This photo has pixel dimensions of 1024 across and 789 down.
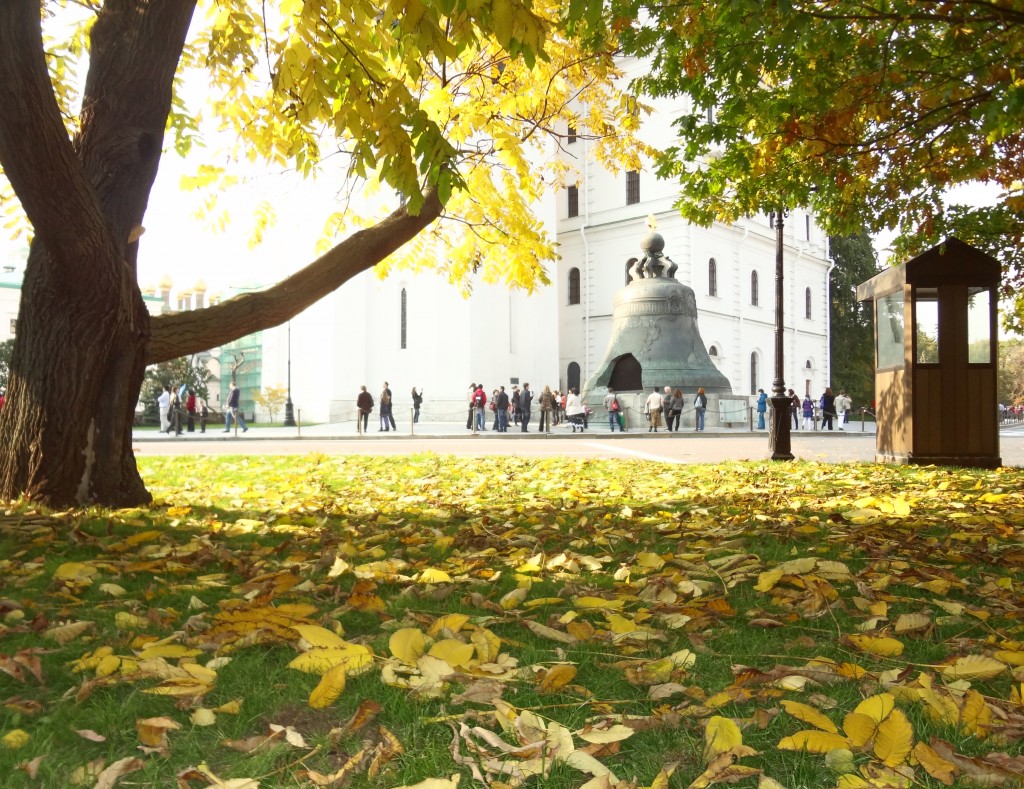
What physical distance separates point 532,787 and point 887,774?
0.81 m

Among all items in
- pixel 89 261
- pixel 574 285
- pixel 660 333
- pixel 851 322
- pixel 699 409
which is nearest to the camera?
pixel 89 261

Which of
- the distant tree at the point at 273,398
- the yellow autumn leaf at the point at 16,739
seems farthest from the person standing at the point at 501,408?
the yellow autumn leaf at the point at 16,739

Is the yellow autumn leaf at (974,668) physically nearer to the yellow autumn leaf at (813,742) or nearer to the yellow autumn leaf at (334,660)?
the yellow autumn leaf at (813,742)

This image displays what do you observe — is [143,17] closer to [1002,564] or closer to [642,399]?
[1002,564]

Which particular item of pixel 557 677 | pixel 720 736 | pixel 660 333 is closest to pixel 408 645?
pixel 557 677

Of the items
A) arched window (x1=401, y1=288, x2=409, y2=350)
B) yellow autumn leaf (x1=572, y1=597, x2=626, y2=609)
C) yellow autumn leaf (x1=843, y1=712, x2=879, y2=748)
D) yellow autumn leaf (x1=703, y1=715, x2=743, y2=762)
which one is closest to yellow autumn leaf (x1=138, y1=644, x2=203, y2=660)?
yellow autumn leaf (x1=572, y1=597, x2=626, y2=609)

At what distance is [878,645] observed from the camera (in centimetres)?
280

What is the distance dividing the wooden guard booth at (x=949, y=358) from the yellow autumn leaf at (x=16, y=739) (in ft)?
35.9

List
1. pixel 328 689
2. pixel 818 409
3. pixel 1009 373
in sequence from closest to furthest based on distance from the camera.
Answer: pixel 328 689
pixel 818 409
pixel 1009 373

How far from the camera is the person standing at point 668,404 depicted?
89.9 ft

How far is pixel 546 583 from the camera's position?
3.86m

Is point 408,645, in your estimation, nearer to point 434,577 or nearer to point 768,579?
point 434,577

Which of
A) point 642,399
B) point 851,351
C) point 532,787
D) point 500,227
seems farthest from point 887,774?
point 851,351

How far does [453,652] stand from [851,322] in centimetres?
6220
